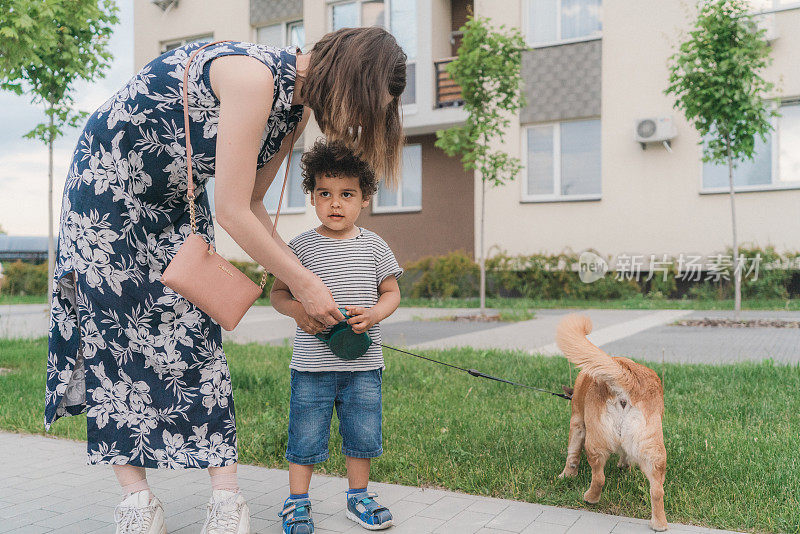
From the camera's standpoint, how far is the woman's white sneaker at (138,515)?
2.39m

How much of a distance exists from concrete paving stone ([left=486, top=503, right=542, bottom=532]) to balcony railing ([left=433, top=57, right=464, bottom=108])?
1338 cm

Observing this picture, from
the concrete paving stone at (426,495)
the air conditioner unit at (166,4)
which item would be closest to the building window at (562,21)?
the air conditioner unit at (166,4)

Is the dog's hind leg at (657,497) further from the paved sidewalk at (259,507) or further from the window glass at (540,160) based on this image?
the window glass at (540,160)

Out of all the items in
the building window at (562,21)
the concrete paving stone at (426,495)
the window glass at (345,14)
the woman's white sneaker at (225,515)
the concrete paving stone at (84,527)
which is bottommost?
the concrete paving stone at (84,527)

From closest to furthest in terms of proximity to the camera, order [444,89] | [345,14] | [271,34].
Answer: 1. [444,89]
2. [345,14]
3. [271,34]

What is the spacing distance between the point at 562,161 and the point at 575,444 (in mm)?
12005

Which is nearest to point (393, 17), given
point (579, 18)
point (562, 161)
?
point (579, 18)

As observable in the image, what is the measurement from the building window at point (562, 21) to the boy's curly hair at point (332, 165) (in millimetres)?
12648

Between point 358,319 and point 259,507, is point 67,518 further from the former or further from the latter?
point 358,319

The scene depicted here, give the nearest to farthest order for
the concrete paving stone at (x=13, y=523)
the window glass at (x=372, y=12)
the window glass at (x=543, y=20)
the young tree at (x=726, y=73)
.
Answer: the concrete paving stone at (x=13, y=523) → the young tree at (x=726, y=73) → the window glass at (x=543, y=20) → the window glass at (x=372, y=12)

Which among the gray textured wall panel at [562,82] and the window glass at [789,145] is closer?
the window glass at [789,145]

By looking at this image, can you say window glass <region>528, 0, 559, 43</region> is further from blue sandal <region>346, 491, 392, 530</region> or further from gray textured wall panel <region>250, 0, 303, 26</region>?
blue sandal <region>346, 491, 392, 530</region>

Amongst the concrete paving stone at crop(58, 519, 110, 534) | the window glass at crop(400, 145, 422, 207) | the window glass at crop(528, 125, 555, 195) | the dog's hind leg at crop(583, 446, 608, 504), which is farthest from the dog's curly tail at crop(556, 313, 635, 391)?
the window glass at crop(400, 145, 422, 207)

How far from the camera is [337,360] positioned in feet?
8.73
